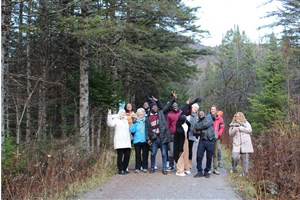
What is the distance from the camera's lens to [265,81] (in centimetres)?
2169

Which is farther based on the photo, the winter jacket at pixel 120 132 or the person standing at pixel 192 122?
the person standing at pixel 192 122

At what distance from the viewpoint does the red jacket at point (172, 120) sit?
9055 millimetres

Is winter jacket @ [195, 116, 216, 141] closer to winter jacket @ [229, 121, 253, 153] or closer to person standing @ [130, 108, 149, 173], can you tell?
winter jacket @ [229, 121, 253, 153]

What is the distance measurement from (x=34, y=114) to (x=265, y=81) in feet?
46.4

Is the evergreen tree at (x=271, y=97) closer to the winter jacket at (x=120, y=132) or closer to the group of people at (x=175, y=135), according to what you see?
the group of people at (x=175, y=135)

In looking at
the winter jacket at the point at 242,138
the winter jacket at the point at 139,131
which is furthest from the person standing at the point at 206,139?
the winter jacket at the point at 139,131

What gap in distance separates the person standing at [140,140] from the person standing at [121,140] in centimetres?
22

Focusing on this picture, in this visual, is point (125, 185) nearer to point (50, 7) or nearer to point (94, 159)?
point (94, 159)

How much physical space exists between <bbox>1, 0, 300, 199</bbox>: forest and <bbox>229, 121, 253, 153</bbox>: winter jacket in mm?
379

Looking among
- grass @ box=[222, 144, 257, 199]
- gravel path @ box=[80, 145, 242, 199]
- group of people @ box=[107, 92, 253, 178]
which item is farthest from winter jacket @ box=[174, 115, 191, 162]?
grass @ box=[222, 144, 257, 199]

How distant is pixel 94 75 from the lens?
41.5 ft

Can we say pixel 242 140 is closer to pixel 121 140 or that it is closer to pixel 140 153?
pixel 140 153

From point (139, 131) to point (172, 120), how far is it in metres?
0.91

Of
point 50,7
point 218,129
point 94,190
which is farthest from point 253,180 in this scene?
point 50,7
